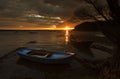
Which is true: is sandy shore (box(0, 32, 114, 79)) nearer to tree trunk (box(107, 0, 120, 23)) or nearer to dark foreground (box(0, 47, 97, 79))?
dark foreground (box(0, 47, 97, 79))

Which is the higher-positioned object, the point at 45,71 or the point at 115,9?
the point at 115,9

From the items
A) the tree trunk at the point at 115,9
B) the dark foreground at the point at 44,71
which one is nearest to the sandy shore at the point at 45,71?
the dark foreground at the point at 44,71

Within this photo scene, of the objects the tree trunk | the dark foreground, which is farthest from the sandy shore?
the tree trunk

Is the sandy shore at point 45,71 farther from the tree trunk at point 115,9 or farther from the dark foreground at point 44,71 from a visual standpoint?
the tree trunk at point 115,9

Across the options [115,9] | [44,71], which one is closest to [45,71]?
[44,71]

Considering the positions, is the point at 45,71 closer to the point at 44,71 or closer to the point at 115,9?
the point at 44,71

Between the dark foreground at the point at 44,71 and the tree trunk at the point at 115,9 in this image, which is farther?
the dark foreground at the point at 44,71

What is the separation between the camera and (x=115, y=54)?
12.8m

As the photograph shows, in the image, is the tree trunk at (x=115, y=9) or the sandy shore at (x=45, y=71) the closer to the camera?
the tree trunk at (x=115, y=9)

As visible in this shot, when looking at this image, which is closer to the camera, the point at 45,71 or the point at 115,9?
the point at 115,9

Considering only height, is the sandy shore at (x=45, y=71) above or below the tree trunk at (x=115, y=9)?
below

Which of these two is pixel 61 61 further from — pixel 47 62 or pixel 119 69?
pixel 119 69

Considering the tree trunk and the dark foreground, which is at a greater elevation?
the tree trunk

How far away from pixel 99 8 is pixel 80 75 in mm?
10493
